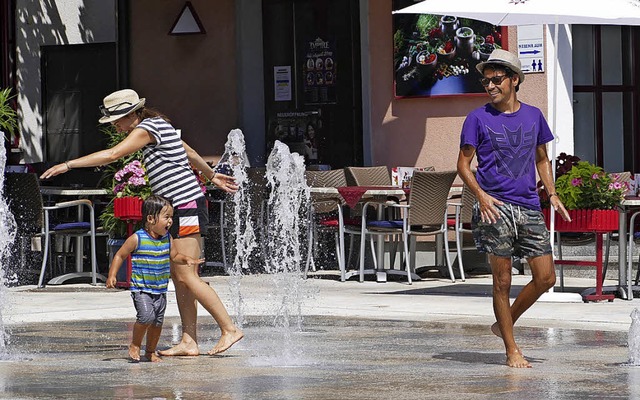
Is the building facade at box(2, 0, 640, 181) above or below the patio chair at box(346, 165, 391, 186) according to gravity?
above

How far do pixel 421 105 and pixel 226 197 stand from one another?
232cm

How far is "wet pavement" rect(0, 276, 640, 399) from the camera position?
7.34 metres

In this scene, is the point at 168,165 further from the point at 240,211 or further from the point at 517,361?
the point at 240,211

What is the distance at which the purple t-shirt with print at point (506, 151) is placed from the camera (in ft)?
27.5

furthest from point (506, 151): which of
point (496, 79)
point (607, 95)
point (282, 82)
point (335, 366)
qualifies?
point (282, 82)

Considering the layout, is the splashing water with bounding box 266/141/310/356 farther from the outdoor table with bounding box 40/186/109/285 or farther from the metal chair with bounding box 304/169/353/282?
the outdoor table with bounding box 40/186/109/285

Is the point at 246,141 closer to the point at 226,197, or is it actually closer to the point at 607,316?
the point at 226,197

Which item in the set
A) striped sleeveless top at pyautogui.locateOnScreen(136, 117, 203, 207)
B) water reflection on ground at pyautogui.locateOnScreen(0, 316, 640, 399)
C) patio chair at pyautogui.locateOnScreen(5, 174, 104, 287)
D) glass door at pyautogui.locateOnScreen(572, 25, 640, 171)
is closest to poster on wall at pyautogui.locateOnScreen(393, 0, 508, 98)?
glass door at pyautogui.locateOnScreen(572, 25, 640, 171)

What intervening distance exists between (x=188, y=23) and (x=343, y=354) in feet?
29.8

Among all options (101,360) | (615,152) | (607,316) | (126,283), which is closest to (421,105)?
(615,152)

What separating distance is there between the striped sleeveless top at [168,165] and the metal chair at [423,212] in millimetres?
5471

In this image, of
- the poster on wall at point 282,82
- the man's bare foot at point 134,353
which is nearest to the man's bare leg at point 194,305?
the man's bare foot at point 134,353

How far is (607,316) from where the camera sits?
36.5 ft

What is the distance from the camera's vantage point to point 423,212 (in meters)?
14.3
